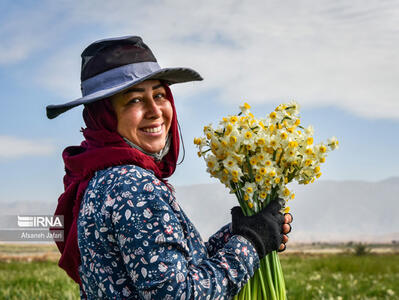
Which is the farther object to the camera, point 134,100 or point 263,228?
point 134,100

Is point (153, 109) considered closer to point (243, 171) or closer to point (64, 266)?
point (243, 171)

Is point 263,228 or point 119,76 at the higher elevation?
point 119,76

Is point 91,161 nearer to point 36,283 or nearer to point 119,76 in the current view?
point 119,76

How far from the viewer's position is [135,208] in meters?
2.18

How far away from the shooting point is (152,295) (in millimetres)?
2123

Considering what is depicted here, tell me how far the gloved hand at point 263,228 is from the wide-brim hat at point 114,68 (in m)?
0.91

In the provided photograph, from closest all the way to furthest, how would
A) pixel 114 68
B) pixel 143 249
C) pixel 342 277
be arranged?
pixel 143 249 → pixel 114 68 → pixel 342 277

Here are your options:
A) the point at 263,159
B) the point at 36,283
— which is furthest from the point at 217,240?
the point at 36,283

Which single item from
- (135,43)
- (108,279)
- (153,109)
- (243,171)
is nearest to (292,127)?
(243,171)

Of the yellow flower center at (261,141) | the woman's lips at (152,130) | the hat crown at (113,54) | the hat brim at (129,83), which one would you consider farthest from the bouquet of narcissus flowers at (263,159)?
the hat crown at (113,54)

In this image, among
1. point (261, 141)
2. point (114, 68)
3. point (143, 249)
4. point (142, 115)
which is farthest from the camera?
point (114, 68)

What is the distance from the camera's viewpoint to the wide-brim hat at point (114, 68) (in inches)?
104

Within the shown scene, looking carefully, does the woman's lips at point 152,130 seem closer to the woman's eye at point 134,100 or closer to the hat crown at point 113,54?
the woman's eye at point 134,100

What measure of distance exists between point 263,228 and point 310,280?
15.9ft
